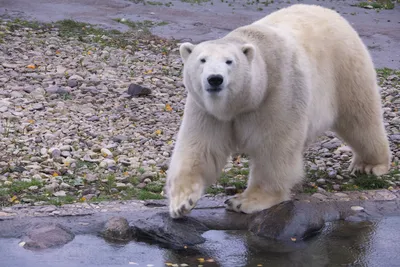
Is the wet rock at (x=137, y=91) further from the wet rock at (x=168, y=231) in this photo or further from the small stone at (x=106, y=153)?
the wet rock at (x=168, y=231)

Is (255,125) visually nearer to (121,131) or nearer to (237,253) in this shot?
(237,253)

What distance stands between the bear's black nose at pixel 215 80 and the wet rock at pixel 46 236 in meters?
1.18

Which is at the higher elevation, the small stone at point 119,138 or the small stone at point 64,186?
the small stone at point 119,138

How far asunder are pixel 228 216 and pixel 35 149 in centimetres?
189

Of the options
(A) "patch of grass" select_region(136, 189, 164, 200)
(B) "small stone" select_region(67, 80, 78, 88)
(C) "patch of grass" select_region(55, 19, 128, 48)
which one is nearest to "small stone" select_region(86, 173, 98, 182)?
(A) "patch of grass" select_region(136, 189, 164, 200)

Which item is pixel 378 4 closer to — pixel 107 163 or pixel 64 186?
pixel 107 163

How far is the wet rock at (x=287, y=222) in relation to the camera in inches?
170

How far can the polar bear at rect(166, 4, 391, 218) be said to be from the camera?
4.18 meters

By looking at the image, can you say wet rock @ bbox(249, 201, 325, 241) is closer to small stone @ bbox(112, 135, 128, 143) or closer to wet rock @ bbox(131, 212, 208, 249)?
wet rock @ bbox(131, 212, 208, 249)

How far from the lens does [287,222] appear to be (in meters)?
4.35

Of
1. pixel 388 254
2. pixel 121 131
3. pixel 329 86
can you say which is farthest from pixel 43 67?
pixel 388 254

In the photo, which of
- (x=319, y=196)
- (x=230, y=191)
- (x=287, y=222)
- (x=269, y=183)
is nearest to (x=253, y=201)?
(x=269, y=183)

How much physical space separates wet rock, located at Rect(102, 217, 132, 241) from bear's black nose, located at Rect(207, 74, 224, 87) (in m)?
0.97

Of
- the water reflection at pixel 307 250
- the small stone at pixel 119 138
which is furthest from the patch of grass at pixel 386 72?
the water reflection at pixel 307 250
